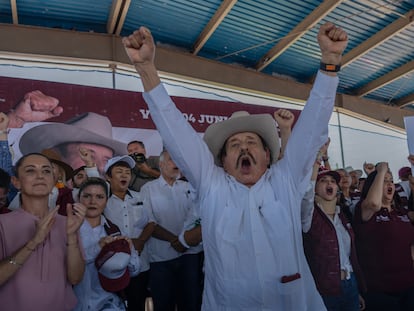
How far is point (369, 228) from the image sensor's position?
2.79 m

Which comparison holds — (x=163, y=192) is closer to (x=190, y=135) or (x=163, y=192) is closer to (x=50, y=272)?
(x=50, y=272)

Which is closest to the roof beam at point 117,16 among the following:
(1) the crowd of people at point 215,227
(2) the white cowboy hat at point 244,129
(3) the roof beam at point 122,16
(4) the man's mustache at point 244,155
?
(3) the roof beam at point 122,16

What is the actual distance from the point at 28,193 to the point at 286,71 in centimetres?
656

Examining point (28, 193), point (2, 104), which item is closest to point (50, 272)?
point (28, 193)

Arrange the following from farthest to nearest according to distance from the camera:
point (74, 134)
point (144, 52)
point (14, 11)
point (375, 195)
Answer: point (14, 11), point (74, 134), point (375, 195), point (144, 52)

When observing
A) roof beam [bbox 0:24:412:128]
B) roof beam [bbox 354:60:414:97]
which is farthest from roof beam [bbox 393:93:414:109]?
roof beam [bbox 0:24:412:128]

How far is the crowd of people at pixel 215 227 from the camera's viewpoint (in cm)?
144

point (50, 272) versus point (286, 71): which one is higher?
point (286, 71)

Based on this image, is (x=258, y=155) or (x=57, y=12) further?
(x=57, y=12)

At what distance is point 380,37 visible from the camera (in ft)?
21.4

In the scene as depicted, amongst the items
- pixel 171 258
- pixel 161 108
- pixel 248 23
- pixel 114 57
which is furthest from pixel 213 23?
pixel 161 108

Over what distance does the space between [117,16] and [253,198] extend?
480 centimetres

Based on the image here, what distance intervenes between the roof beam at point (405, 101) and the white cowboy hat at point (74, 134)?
734 cm

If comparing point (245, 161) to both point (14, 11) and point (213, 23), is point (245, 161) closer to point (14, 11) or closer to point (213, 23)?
point (213, 23)
